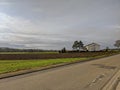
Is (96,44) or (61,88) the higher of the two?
(96,44)

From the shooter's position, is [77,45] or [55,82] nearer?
[55,82]

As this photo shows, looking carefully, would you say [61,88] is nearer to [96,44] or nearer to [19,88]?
[19,88]

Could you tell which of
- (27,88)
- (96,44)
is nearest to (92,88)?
(27,88)

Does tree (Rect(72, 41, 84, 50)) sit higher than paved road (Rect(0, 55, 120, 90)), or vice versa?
tree (Rect(72, 41, 84, 50))

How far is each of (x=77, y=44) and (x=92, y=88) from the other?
159610 mm

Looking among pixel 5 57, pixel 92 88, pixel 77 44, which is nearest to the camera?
pixel 92 88

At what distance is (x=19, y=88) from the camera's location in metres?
10.4

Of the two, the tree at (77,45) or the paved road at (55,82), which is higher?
the tree at (77,45)

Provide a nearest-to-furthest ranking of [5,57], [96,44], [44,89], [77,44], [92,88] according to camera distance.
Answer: [44,89] → [92,88] → [5,57] → [77,44] → [96,44]

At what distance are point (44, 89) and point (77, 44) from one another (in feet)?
Result: 527

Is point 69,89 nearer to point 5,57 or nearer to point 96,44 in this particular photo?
point 5,57

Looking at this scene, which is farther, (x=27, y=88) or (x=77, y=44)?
(x=77, y=44)

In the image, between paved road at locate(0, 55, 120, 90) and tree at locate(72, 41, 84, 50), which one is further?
tree at locate(72, 41, 84, 50)

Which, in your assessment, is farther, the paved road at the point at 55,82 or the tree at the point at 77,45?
the tree at the point at 77,45
